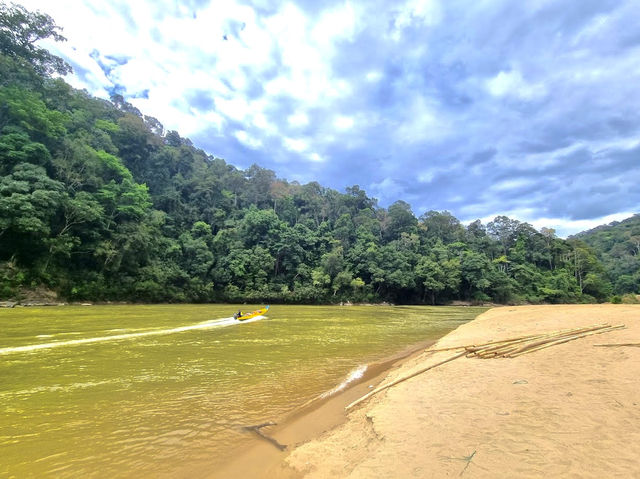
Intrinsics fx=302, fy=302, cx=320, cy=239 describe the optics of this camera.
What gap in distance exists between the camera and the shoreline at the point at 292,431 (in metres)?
3.30

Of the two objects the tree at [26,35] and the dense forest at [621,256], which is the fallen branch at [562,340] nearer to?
the tree at [26,35]

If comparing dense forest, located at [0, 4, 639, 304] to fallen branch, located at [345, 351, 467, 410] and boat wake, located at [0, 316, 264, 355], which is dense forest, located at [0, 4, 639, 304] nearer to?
boat wake, located at [0, 316, 264, 355]

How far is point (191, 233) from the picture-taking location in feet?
160

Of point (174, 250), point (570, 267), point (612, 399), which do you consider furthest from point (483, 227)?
point (612, 399)

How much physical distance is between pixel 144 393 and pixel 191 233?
4683cm

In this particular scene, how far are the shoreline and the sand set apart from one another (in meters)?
0.06

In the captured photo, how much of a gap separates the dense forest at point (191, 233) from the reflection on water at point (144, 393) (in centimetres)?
2280

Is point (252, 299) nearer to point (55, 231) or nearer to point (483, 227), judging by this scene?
point (55, 231)

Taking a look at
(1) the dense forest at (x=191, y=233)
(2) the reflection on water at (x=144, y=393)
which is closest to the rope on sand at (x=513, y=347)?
(2) the reflection on water at (x=144, y=393)

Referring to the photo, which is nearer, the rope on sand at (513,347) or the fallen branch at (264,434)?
the fallen branch at (264,434)

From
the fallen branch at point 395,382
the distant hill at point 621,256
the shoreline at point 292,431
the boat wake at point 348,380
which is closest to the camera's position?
the shoreline at point 292,431

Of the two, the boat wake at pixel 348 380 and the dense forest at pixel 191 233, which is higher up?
the dense forest at pixel 191 233

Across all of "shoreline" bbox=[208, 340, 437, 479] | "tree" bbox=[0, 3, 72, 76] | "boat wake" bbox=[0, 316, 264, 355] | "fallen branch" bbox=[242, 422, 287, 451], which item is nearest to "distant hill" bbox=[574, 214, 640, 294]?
"boat wake" bbox=[0, 316, 264, 355]

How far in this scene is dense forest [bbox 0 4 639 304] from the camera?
28391 mm
